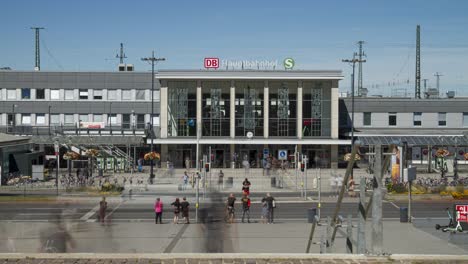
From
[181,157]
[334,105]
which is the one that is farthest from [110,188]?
[334,105]

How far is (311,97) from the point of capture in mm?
67812

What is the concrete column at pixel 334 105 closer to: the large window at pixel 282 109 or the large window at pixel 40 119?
the large window at pixel 282 109

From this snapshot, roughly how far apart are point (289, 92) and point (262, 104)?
3.08m

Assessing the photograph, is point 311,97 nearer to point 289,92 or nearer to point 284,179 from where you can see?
point 289,92

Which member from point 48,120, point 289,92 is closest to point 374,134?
point 289,92

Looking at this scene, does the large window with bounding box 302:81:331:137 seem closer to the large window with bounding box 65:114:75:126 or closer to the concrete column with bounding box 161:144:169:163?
the concrete column with bounding box 161:144:169:163

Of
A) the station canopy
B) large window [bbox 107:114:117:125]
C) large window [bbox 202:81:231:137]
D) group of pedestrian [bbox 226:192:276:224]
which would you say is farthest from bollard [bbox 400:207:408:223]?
large window [bbox 107:114:117:125]

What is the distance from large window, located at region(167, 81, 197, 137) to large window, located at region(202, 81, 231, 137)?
3.46 feet

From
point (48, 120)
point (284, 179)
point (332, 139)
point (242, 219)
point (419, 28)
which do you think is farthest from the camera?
point (419, 28)

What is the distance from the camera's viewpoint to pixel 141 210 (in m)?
34.7

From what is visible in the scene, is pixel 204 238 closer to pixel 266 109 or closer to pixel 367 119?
pixel 266 109

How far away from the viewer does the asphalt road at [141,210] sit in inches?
1241

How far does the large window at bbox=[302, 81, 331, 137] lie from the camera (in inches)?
2667

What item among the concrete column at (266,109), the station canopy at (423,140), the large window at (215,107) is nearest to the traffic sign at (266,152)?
the concrete column at (266,109)
